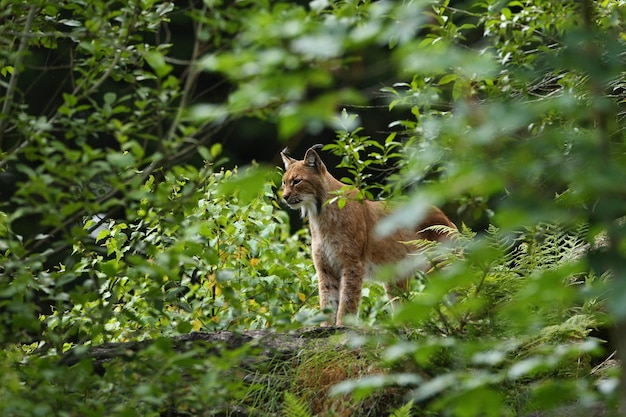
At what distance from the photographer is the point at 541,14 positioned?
4062 millimetres

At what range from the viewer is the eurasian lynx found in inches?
263

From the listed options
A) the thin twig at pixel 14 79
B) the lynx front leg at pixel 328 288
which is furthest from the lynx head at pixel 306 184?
the thin twig at pixel 14 79

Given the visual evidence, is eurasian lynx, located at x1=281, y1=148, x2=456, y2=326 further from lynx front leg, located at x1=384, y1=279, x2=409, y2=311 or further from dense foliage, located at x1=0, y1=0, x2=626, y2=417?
dense foliage, located at x1=0, y1=0, x2=626, y2=417

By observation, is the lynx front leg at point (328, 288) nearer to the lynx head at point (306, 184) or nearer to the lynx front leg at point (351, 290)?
the lynx front leg at point (351, 290)

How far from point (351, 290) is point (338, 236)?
0.43m

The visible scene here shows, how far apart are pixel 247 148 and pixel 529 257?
5533mm

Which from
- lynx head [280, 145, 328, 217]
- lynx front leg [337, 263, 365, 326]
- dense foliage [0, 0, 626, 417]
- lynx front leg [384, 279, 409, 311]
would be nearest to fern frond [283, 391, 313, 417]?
dense foliage [0, 0, 626, 417]

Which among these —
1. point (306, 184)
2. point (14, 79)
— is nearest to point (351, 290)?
point (306, 184)

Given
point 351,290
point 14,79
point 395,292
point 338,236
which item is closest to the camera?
point 14,79

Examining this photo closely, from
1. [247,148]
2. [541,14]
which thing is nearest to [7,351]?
[541,14]

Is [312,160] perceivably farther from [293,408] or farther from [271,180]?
[293,408]

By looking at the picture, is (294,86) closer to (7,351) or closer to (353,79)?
(353,79)

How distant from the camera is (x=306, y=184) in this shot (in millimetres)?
6918

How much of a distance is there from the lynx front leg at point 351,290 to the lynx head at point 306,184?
56 centimetres
